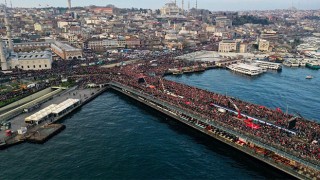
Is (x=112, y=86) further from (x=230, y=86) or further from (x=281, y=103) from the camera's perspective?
(x=281, y=103)

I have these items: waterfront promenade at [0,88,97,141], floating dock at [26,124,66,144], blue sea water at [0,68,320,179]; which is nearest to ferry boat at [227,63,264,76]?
blue sea water at [0,68,320,179]

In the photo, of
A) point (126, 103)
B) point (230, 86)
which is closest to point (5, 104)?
point (126, 103)

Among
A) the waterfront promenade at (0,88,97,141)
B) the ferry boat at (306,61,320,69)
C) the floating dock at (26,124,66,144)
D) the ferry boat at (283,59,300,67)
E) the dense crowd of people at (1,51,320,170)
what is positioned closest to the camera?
the dense crowd of people at (1,51,320,170)

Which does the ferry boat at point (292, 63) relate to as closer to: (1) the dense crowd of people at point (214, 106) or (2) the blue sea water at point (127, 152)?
(1) the dense crowd of people at point (214, 106)

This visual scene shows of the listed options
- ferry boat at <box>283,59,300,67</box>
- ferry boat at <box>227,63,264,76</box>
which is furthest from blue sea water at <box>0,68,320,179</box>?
ferry boat at <box>283,59,300,67</box>

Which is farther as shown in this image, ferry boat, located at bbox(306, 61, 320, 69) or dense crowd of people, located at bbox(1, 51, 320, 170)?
ferry boat, located at bbox(306, 61, 320, 69)

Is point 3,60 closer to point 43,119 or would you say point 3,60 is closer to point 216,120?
point 43,119

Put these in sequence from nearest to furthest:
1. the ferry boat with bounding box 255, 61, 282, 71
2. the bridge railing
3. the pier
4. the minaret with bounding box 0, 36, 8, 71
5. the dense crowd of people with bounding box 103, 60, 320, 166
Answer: the bridge railing, the pier, the dense crowd of people with bounding box 103, 60, 320, 166, the minaret with bounding box 0, 36, 8, 71, the ferry boat with bounding box 255, 61, 282, 71


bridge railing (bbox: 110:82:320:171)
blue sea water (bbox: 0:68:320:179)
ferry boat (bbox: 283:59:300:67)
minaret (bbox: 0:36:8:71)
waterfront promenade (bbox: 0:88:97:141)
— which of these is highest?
minaret (bbox: 0:36:8:71)

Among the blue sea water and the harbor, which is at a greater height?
the harbor

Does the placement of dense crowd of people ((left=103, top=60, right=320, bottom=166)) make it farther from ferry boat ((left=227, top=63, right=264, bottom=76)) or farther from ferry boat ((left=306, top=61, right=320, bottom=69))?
ferry boat ((left=306, top=61, right=320, bottom=69))
